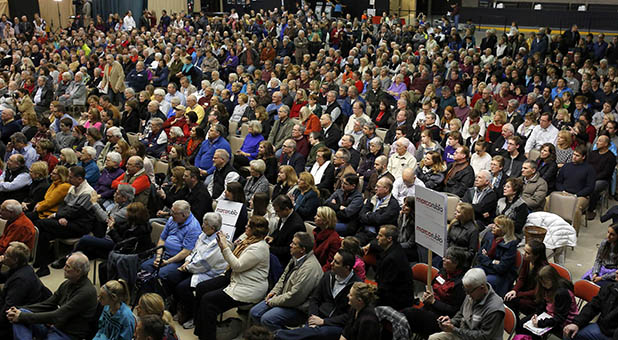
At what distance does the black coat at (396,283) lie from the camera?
477cm

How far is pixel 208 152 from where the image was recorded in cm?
823

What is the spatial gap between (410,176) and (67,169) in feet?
12.2

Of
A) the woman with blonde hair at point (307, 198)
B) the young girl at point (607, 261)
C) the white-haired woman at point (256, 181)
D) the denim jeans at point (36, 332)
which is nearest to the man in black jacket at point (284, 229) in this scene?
the woman with blonde hair at point (307, 198)

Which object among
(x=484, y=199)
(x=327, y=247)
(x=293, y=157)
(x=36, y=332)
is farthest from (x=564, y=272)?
(x=36, y=332)

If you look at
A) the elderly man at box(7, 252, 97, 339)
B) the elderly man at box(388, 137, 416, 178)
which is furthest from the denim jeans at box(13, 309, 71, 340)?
the elderly man at box(388, 137, 416, 178)

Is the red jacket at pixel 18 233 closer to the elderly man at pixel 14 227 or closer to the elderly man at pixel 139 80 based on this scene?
the elderly man at pixel 14 227

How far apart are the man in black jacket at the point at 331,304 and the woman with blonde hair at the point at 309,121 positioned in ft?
15.2

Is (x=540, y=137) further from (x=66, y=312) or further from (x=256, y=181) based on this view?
(x=66, y=312)

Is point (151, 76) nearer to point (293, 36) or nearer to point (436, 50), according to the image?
point (293, 36)

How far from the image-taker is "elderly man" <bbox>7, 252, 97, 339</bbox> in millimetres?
4699

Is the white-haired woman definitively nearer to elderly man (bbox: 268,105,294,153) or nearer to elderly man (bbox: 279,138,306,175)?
elderly man (bbox: 279,138,306,175)

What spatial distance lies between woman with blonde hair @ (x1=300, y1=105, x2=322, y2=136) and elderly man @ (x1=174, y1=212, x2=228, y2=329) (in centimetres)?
396

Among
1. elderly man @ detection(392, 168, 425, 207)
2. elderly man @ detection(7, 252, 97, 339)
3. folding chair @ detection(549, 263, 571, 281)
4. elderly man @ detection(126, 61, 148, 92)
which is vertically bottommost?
elderly man @ detection(7, 252, 97, 339)

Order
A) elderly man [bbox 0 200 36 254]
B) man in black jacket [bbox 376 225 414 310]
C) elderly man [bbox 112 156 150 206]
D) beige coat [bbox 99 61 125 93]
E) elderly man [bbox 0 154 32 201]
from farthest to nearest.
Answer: beige coat [bbox 99 61 125 93] < elderly man [bbox 0 154 32 201] < elderly man [bbox 112 156 150 206] < elderly man [bbox 0 200 36 254] < man in black jacket [bbox 376 225 414 310]
